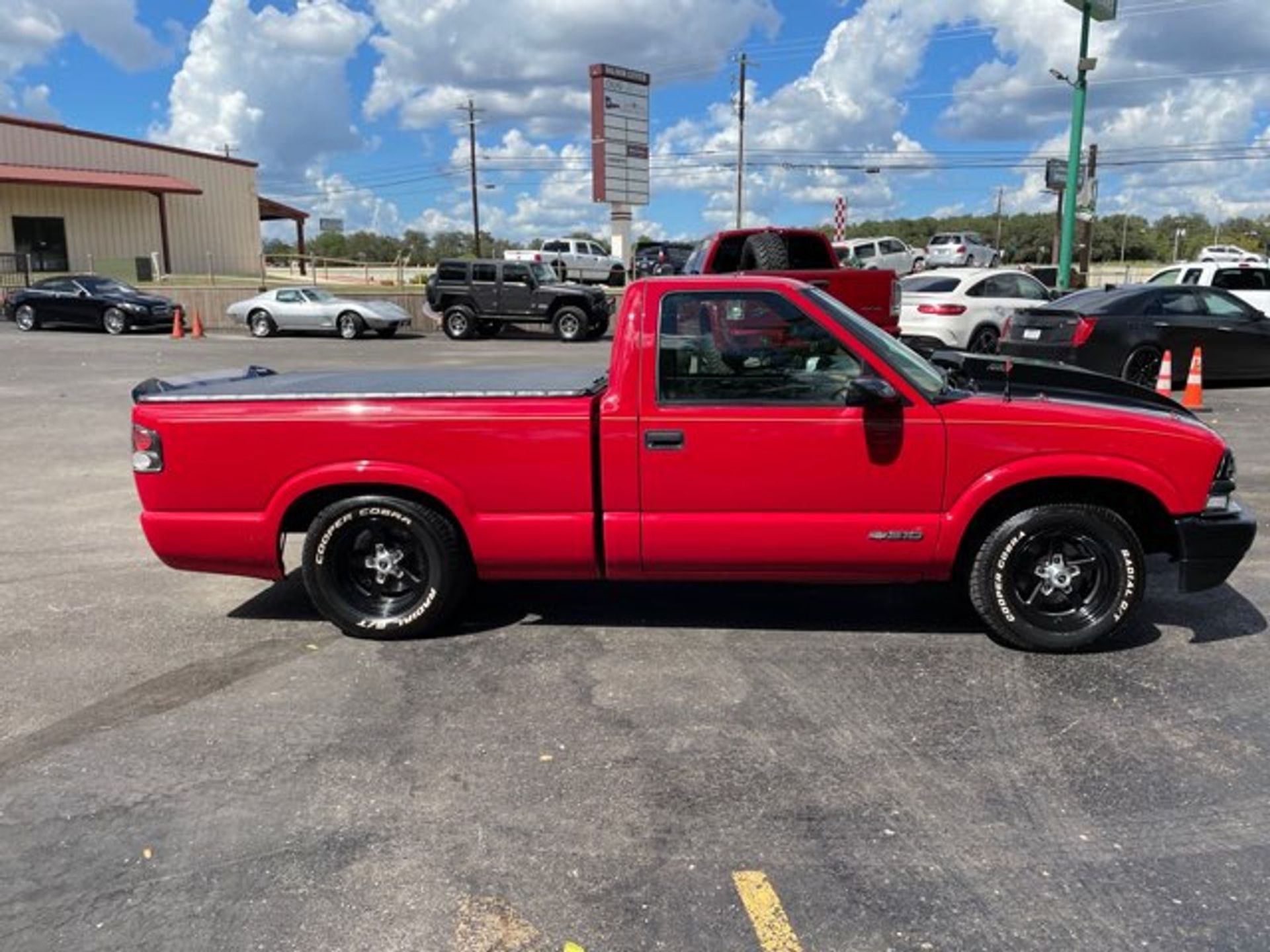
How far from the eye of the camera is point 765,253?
12.5m

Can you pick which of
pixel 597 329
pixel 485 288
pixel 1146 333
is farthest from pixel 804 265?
pixel 485 288

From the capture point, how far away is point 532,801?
335cm

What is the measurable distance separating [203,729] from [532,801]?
4.74 feet

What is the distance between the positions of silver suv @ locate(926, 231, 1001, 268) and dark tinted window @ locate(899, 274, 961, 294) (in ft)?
76.3

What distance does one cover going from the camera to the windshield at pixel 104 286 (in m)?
26.4

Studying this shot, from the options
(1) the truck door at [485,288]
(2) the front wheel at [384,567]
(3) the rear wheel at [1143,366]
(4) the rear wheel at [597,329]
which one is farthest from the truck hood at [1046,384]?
(1) the truck door at [485,288]

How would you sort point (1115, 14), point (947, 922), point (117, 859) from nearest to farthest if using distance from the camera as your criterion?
1. point (947, 922)
2. point (117, 859)
3. point (1115, 14)

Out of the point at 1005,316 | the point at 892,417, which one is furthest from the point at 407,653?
the point at 1005,316

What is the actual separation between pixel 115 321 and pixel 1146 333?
24436 mm

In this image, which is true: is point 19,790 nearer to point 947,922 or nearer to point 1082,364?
point 947,922

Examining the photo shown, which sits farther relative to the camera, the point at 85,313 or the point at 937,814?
the point at 85,313

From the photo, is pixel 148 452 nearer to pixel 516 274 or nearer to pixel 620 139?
pixel 516 274

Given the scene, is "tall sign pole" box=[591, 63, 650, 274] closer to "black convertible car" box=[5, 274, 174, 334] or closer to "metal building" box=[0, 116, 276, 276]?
"black convertible car" box=[5, 274, 174, 334]

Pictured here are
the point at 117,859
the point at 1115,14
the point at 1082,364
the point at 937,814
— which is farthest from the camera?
the point at 1115,14
